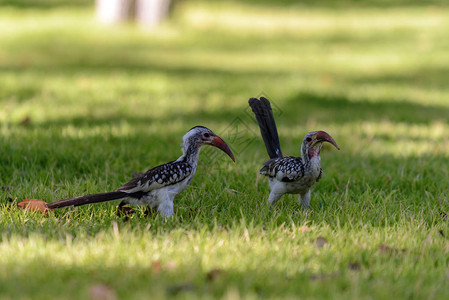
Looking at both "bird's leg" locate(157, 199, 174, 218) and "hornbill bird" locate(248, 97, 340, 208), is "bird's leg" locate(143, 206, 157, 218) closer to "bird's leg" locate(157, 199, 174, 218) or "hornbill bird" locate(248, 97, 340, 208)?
"bird's leg" locate(157, 199, 174, 218)

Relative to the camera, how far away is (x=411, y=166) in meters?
5.53

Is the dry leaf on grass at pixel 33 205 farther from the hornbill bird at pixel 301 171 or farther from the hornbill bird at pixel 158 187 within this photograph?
the hornbill bird at pixel 301 171

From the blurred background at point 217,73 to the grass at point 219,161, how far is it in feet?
0.17

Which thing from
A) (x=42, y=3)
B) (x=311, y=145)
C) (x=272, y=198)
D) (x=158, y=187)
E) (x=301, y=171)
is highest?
(x=42, y=3)

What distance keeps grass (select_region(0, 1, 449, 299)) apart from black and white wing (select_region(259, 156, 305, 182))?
0.83 feet

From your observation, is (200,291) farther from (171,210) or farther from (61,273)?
(171,210)

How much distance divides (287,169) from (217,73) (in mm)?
6859

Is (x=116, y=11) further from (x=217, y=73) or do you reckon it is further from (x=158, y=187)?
(x=158, y=187)

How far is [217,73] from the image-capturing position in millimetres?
10758

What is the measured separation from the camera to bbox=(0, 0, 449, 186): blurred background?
6.71m

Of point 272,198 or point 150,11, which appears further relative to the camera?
point 150,11

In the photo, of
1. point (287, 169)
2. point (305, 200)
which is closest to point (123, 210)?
point (287, 169)

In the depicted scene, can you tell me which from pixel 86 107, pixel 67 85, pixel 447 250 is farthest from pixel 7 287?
pixel 67 85

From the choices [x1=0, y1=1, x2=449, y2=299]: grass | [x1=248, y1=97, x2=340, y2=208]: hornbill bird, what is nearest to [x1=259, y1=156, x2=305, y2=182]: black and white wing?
[x1=248, y1=97, x2=340, y2=208]: hornbill bird
